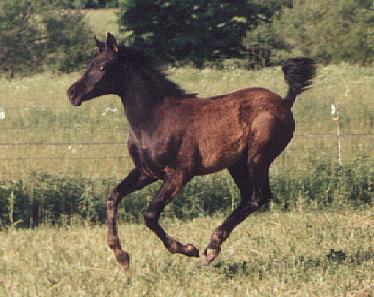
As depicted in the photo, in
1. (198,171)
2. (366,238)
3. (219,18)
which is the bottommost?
(366,238)

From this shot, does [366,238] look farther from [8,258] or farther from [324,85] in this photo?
[324,85]

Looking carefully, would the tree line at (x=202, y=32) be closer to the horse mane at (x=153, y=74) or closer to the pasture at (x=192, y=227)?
the pasture at (x=192, y=227)

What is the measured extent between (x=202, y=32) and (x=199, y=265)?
3569 cm

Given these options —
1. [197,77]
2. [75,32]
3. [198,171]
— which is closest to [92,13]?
→ [75,32]

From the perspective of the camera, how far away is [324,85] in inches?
1163

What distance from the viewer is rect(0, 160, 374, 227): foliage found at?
43.7ft

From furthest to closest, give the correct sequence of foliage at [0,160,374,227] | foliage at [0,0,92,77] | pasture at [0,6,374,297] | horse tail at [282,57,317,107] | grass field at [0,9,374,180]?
foliage at [0,0,92,77] → grass field at [0,9,374,180] → foliage at [0,160,374,227] → horse tail at [282,57,317,107] → pasture at [0,6,374,297]

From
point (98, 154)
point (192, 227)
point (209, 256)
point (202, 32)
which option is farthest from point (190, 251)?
point (202, 32)

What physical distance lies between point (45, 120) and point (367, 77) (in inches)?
464

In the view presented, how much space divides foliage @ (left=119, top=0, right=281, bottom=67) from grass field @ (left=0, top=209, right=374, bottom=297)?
30.9m

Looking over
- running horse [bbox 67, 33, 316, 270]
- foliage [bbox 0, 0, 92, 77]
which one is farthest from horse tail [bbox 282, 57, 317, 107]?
foliage [bbox 0, 0, 92, 77]

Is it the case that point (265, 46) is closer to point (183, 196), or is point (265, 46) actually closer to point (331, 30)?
point (331, 30)

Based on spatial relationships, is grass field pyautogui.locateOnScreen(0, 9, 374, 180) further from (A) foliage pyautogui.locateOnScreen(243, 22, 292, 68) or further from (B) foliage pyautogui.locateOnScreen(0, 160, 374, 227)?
(A) foliage pyautogui.locateOnScreen(243, 22, 292, 68)

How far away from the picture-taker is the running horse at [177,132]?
29.2ft
